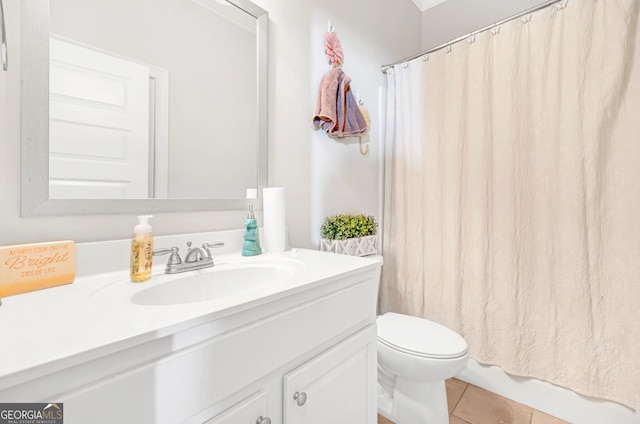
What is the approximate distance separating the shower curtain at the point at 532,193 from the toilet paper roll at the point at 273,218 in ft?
3.14

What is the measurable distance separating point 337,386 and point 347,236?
73 centimetres

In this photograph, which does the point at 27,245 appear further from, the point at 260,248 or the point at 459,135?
the point at 459,135

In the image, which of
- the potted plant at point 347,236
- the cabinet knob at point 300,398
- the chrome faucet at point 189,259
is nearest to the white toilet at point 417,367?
the potted plant at point 347,236

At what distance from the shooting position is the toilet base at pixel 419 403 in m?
1.21

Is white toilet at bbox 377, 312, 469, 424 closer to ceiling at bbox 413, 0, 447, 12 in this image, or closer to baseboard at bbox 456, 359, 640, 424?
baseboard at bbox 456, 359, 640, 424

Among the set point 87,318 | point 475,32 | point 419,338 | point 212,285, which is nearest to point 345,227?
point 419,338

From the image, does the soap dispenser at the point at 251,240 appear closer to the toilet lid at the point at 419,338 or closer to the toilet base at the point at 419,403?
the toilet lid at the point at 419,338

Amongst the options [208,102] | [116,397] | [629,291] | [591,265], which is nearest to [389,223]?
[591,265]

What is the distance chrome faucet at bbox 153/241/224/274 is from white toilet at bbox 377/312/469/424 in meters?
0.82

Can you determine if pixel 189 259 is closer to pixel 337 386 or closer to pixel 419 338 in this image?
pixel 337 386

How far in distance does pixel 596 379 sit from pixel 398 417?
0.86 meters

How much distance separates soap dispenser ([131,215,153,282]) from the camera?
0.77 m

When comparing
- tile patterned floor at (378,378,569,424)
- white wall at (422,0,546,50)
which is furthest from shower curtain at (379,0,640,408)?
white wall at (422,0,546,50)

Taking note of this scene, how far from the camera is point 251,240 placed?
3.53 feet
